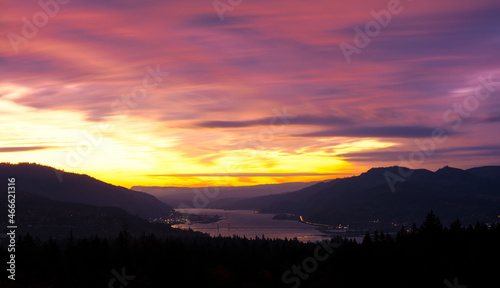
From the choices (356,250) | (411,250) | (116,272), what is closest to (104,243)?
(116,272)

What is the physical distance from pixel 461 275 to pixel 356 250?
28868 mm

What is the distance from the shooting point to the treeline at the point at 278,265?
11706 centimetres

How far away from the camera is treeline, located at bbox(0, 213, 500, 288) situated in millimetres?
117062

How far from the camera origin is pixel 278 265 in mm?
136250

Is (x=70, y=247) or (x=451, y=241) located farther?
(x=70, y=247)

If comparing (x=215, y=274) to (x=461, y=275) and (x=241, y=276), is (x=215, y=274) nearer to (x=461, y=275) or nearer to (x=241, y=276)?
(x=241, y=276)

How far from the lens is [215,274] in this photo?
13125cm

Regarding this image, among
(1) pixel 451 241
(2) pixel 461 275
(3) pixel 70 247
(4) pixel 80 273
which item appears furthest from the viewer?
(3) pixel 70 247

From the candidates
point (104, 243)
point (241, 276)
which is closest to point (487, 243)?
point (241, 276)

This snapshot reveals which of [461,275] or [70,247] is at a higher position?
[70,247]

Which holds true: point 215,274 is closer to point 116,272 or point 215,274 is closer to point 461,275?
point 116,272

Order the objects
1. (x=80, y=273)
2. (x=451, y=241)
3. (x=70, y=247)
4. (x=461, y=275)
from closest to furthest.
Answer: (x=461, y=275) < (x=80, y=273) < (x=451, y=241) < (x=70, y=247)

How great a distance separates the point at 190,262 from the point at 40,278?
3693cm

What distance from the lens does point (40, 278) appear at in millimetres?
125750
